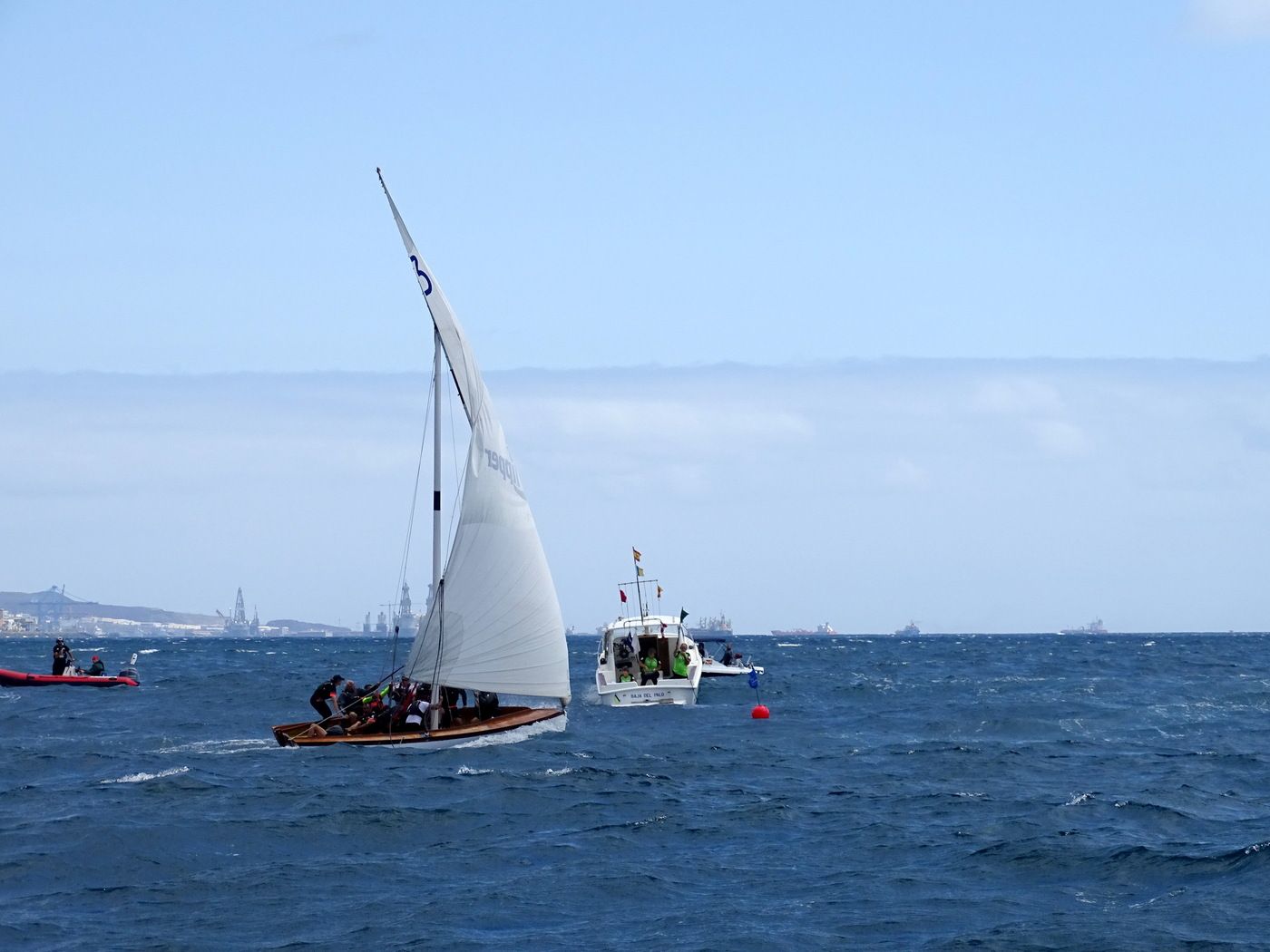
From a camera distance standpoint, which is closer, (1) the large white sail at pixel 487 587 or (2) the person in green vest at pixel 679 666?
(1) the large white sail at pixel 487 587

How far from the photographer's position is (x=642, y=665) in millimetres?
49938

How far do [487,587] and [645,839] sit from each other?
1207cm

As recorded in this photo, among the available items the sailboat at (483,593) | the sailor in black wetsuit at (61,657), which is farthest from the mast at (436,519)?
the sailor in black wetsuit at (61,657)

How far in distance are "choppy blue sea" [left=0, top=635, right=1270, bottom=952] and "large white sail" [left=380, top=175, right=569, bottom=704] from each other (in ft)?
6.31

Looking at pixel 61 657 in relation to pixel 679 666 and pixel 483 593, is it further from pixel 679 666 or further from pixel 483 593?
pixel 483 593

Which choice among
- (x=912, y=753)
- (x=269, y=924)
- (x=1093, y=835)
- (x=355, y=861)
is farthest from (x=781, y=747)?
(x=269, y=924)

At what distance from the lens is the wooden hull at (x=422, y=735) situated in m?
32.0

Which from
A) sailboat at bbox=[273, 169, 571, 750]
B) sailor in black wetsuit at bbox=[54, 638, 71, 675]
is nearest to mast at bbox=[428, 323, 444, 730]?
sailboat at bbox=[273, 169, 571, 750]

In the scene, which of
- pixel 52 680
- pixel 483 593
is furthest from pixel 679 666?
pixel 52 680

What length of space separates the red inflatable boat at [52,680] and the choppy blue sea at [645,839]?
62.5 feet

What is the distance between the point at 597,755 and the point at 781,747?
5478 mm

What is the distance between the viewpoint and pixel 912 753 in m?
35.1

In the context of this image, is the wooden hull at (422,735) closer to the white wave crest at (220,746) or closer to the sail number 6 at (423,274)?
the white wave crest at (220,746)

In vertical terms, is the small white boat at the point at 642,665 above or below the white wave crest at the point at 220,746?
above
